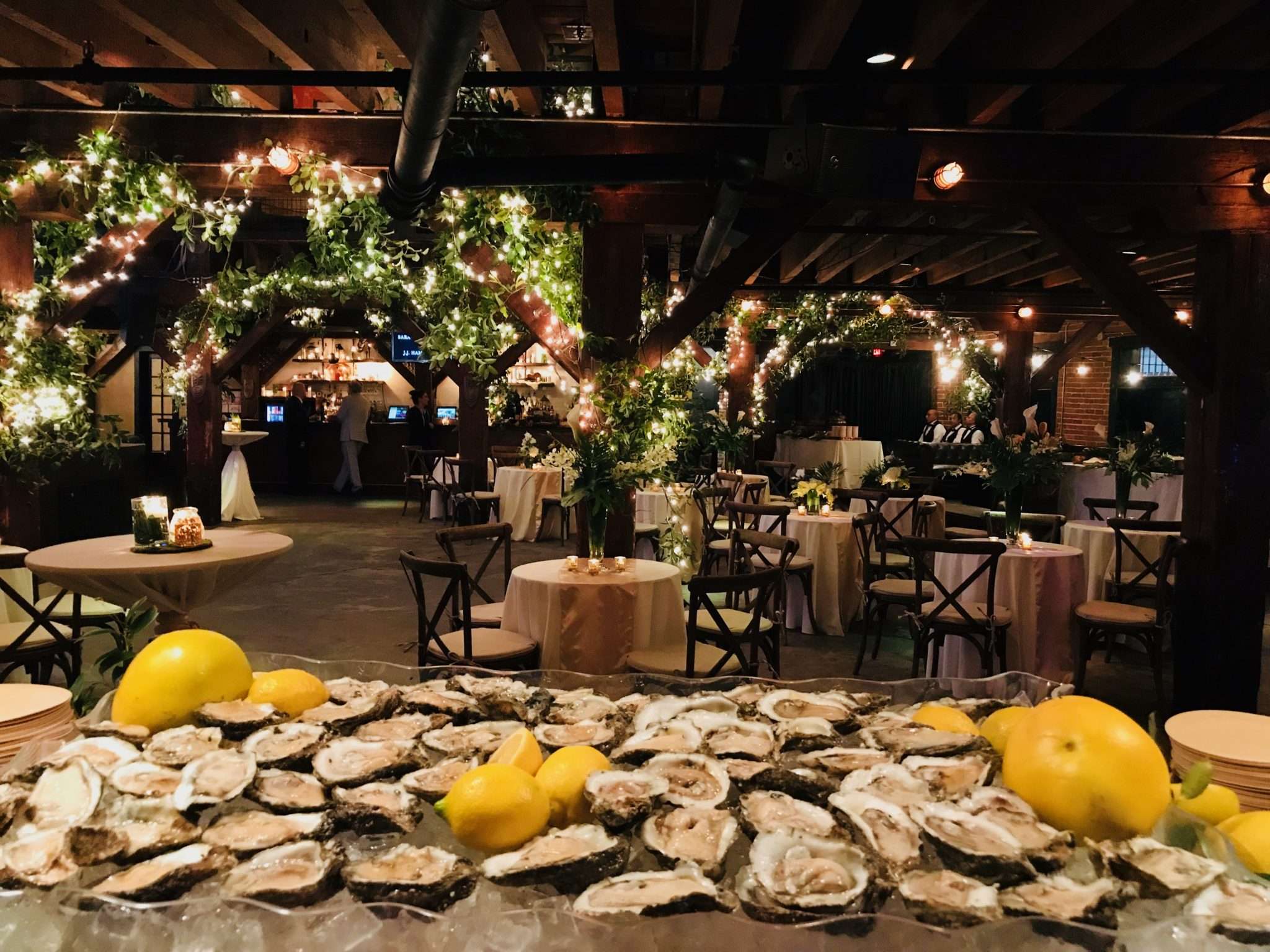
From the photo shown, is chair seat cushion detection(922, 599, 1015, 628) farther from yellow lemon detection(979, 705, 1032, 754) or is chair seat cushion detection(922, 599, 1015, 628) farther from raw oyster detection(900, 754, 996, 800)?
raw oyster detection(900, 754, 996, 800)

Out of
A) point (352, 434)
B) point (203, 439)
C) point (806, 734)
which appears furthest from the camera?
point (352, 434)

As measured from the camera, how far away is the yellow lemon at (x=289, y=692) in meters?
1.09

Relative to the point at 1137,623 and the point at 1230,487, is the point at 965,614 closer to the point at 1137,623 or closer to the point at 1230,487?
the point at 1137,623

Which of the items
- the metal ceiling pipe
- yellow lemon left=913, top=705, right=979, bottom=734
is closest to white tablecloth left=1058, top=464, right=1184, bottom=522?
the metal ceiling pipe

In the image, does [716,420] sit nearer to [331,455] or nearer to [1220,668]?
[1220,668]

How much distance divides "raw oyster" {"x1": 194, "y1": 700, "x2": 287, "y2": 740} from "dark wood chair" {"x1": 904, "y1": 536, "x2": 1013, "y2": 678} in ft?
13.2

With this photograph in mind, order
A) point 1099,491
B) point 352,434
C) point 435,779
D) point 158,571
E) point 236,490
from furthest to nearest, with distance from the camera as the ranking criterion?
1. point 352,434
2. point 236,490
3. point 1099,491
4. point 158,571
5. point 435,779

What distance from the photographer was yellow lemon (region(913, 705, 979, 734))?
105cm

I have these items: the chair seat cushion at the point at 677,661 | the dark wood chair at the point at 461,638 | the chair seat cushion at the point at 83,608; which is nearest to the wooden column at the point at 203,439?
A: the chair seat cushion at the point at 83,608

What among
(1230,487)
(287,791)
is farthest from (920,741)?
(1230,487)

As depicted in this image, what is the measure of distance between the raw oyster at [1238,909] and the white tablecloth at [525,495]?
31.8 ft

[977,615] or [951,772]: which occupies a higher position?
[951,772]

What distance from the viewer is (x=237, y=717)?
101 centimetres

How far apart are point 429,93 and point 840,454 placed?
10.9 metres
